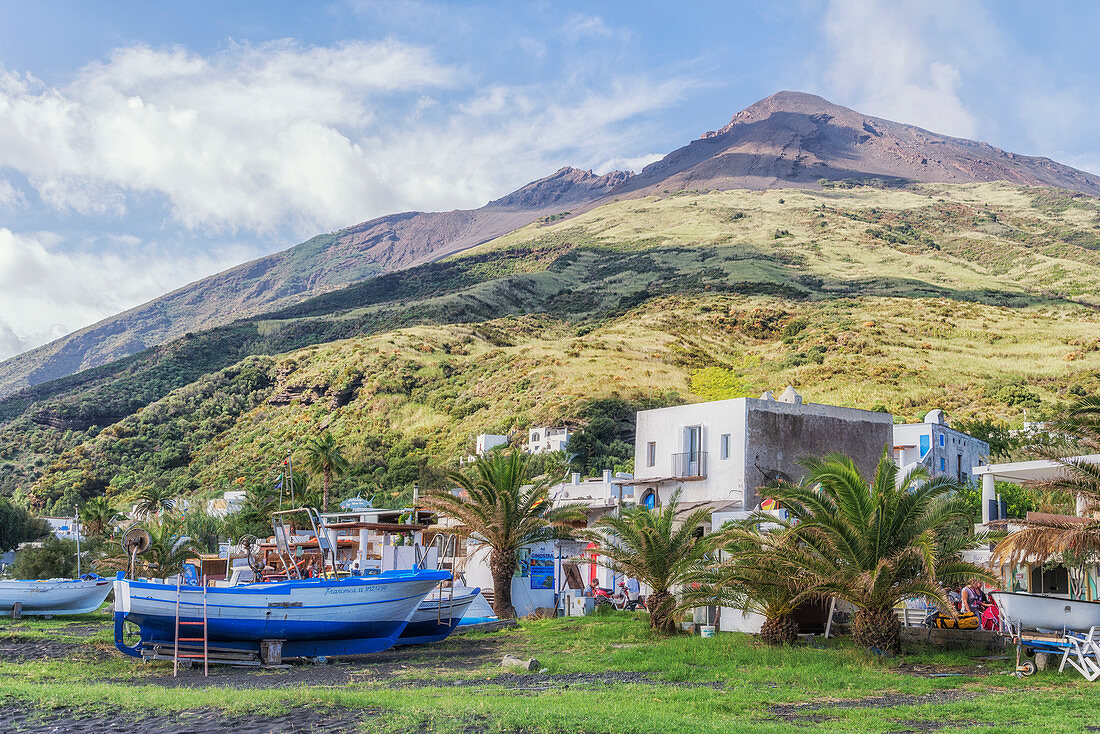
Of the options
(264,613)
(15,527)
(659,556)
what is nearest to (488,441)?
(15,527)

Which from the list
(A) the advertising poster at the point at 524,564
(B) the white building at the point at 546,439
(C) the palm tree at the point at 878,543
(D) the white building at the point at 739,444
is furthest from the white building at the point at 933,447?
(C) the palm tree at the point at 878,543

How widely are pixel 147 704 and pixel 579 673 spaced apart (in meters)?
7.46

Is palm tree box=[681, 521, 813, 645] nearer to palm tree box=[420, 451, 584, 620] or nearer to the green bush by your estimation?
palm tree box=[420, 451, 584, 620]

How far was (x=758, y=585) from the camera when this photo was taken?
19578 millimetres

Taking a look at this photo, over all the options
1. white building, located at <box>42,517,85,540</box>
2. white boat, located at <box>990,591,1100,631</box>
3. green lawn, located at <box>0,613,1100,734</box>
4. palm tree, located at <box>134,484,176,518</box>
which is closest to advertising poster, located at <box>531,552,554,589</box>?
green lawn, located at <box>0,613,1100,734</box>

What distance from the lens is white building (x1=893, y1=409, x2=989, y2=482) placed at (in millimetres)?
50750

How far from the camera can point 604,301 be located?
491 ft

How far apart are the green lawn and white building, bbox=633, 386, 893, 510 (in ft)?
36.5

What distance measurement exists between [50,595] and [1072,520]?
34315 mm

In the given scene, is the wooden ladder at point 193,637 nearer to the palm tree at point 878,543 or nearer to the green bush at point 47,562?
the palm tree at point 878,543

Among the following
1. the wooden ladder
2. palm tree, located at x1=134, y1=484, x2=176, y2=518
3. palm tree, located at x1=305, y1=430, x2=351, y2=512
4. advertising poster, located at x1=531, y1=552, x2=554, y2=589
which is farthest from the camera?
palm tree, located at x1=134, y1=484, x2=176, y2=518

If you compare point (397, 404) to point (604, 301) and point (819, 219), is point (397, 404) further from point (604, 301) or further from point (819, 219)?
point (819, 219)

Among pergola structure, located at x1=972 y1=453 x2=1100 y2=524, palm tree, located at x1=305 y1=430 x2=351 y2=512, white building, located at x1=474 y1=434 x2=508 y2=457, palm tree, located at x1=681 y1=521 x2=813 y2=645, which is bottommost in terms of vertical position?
palm tree, located at x1=681 y1=521 x2=813 y2=645

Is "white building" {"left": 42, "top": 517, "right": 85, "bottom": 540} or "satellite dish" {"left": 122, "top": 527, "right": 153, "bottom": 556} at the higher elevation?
"satellite dish" {"left": 122, "top": 527, "right": 153, "bottom": 556}
